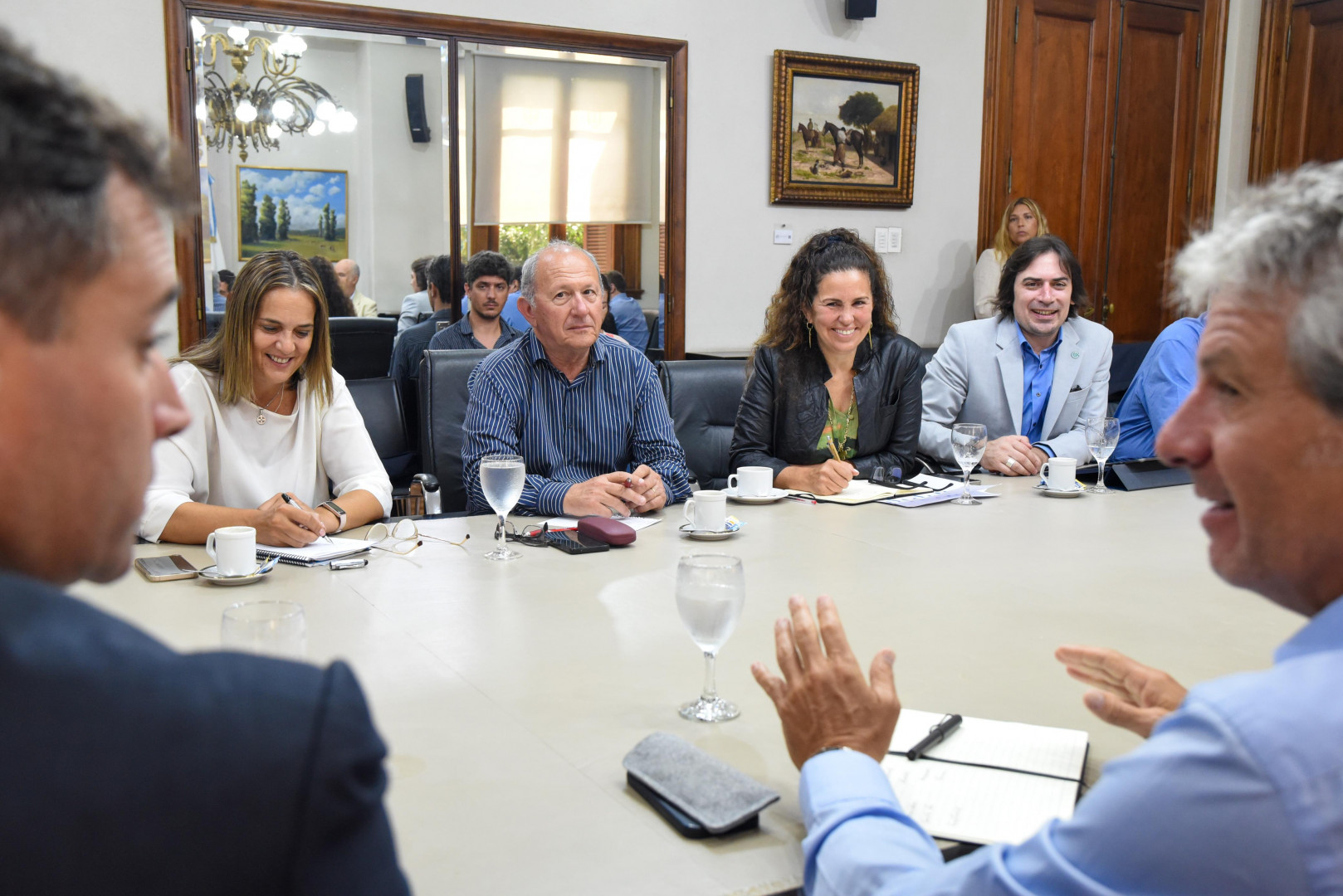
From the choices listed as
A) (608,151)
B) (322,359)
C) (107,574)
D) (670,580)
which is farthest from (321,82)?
(107,574)

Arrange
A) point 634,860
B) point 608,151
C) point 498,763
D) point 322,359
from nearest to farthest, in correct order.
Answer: point 634,860, point 498,763, point 322,359, point 608,151

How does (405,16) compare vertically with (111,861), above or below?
above

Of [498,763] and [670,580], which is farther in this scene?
[670,580]

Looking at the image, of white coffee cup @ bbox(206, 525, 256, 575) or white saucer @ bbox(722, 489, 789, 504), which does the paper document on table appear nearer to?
white saucer @ bbox(722, 489, 789, 504)

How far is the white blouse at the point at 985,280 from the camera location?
5.36 metres

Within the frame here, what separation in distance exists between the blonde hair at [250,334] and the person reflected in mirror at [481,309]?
216 cm

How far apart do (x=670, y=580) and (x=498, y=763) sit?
0.69 metres

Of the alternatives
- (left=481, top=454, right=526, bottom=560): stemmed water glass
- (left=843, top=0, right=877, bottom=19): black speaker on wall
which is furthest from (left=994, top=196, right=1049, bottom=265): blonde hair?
(left=481, top=454, right=526, bottom=560): stemmed water glass

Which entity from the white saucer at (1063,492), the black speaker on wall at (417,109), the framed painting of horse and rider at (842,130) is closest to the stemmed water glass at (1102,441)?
the white saucer at (1063,492)

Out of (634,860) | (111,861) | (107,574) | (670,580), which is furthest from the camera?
(670,580)

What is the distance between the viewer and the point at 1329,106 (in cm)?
608

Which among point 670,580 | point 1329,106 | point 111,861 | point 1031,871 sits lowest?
point 670,580

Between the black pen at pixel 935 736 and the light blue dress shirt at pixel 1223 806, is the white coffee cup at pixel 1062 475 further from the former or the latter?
the light blue dress shirt at pixel 1223 806

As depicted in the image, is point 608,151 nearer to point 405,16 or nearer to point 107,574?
point 405,16
